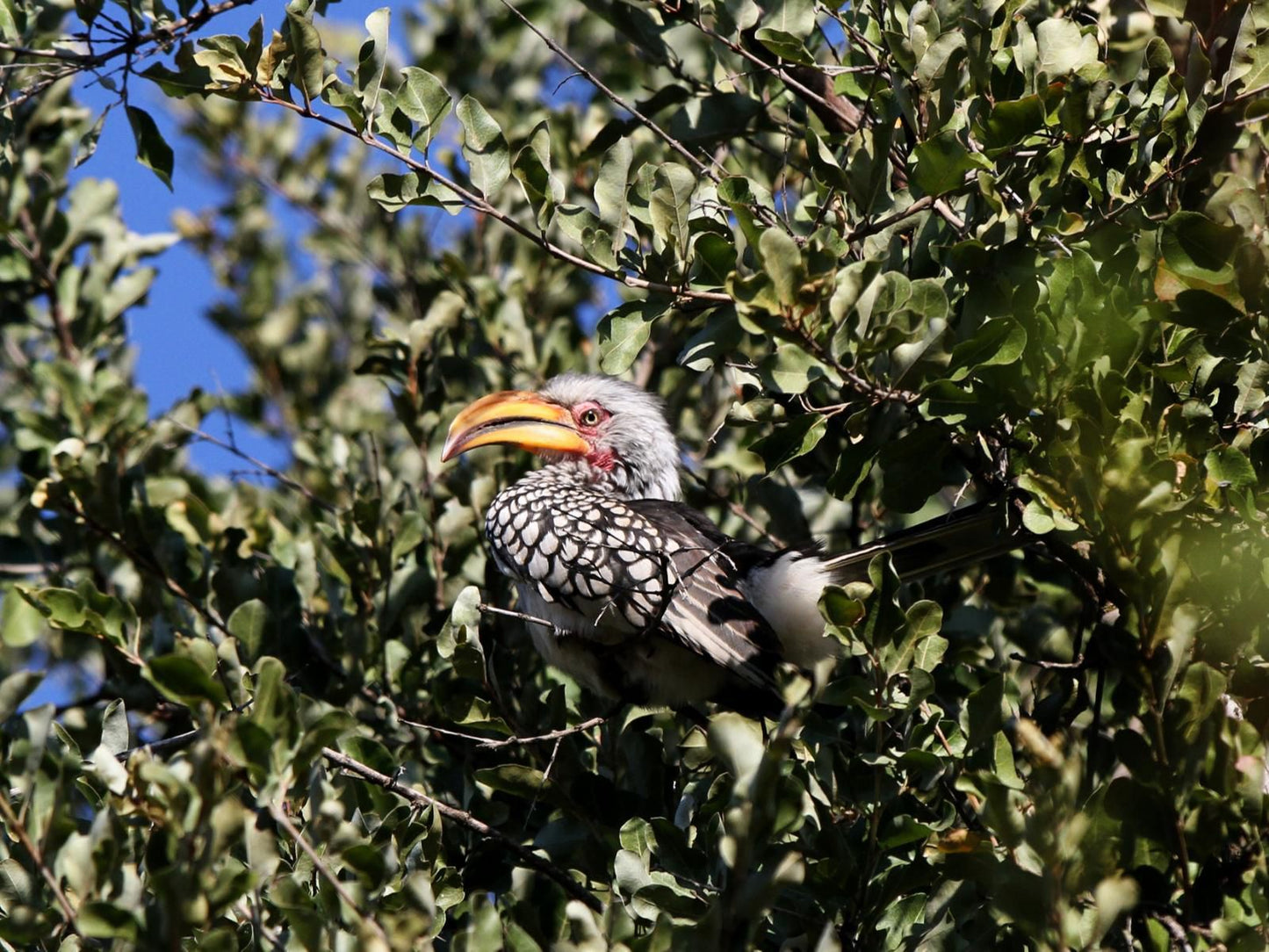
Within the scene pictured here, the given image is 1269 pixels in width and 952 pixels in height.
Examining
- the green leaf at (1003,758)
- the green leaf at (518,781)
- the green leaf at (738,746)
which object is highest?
the green leaf at (518,781)

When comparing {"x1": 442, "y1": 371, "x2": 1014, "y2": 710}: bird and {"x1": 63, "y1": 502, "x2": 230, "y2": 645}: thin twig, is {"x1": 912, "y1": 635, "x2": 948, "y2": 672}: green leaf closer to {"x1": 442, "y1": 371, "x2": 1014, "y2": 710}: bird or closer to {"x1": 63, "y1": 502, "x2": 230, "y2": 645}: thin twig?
{"x1": 442, "y1": 371, "x2": 1014, "y2": 710}: bird

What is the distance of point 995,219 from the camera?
2.41 meters

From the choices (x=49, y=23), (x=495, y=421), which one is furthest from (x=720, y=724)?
(x=49, y=23)

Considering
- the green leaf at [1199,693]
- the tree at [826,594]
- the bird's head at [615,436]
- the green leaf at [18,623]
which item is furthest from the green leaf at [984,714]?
the green leaf at [18,623]

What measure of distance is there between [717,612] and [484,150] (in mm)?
1162

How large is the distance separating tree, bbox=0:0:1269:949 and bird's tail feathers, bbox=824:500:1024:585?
112mm

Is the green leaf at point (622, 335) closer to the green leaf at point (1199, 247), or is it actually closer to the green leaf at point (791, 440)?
the green leaf at point (791, 440)

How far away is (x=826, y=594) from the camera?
2.23 m

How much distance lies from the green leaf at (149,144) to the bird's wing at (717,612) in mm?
1352

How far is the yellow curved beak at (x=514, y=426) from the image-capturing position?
12.1ft

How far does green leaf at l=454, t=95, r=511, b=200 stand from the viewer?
2672mm

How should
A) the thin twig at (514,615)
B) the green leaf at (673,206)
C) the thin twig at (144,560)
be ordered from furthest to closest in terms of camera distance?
the thin twig at (144,560) → the thin twig at (514,615) → the green leaf at (673,206)

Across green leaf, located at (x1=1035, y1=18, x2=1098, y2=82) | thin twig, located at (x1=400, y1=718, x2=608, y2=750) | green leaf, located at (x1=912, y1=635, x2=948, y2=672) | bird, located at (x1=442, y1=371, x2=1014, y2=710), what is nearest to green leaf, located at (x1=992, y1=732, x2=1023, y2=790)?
green leaf, located at (x1=912, y1=635, x2=948, y2=672)

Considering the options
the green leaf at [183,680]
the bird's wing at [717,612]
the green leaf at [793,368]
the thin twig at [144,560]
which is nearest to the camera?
the green leaf at [183,680]
